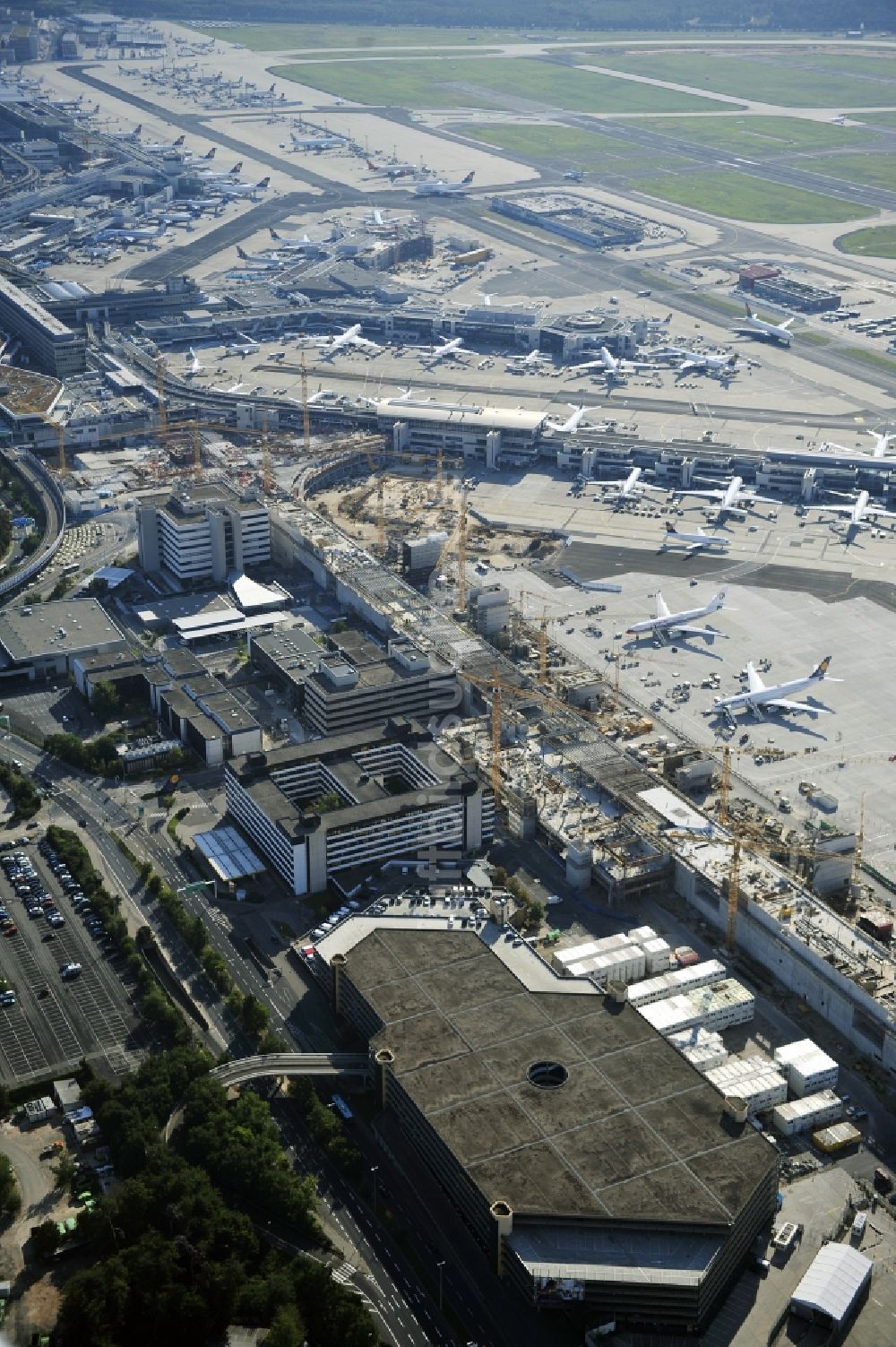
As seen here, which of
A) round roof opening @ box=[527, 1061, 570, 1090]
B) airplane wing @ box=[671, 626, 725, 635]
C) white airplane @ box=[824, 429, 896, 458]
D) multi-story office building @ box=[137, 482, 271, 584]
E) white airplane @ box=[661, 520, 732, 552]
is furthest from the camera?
white airplane @ box=[824, 429, 896, 458]

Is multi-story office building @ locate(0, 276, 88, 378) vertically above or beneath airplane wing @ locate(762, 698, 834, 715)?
above

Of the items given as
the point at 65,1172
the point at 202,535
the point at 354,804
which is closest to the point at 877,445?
the point at 202,535

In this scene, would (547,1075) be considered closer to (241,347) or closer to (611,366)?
(611,366)

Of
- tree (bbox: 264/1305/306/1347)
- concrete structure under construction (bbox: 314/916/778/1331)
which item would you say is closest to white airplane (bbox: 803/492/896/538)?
concrete structure under construction (bbox: 314/916/778/1331)

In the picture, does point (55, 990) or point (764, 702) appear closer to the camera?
point (55, 990)

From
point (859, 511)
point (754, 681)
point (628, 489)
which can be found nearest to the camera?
point (754, 681)

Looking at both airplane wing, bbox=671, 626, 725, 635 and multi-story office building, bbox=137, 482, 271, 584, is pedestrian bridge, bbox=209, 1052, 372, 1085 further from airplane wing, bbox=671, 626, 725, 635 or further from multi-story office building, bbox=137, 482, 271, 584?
multi-story office building, bbox=137, 482, 271, 584
